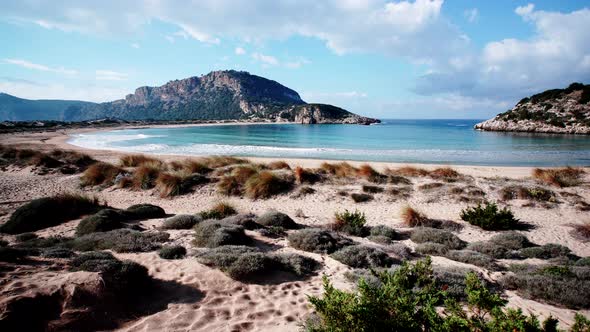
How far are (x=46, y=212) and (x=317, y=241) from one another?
373 inches

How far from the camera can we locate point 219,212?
1073 centimetres

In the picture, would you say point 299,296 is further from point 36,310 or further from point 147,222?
point 147,222

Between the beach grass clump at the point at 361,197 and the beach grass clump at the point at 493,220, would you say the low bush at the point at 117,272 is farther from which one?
the beach grass clump at the point at 493,220

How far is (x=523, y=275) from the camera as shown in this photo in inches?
237

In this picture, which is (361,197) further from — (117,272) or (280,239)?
(117,272)

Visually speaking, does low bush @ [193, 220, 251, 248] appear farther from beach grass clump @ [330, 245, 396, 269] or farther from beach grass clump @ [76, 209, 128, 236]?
beach grass clump @ [76, 209, 128, 236]

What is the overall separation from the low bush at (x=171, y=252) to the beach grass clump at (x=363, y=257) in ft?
12.1

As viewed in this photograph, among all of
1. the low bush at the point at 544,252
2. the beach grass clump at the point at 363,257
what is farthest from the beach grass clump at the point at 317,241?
the low bush at the point at 544,252

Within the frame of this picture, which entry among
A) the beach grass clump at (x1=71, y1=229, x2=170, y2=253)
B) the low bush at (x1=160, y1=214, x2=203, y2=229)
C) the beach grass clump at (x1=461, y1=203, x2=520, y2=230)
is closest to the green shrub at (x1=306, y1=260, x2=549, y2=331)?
the beach grass clump at (x1=71, y1=229, x2=170, y2=253)

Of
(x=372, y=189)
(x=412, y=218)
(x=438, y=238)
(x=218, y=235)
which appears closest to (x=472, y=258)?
(x=438, y=238)

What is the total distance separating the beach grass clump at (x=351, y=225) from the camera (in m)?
9.47

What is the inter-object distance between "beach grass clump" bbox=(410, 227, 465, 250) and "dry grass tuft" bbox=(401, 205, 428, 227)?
1156mm

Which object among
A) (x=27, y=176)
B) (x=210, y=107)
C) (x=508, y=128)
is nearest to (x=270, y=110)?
(x=210, y=107)

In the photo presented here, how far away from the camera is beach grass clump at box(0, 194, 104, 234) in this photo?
929 centimetres
